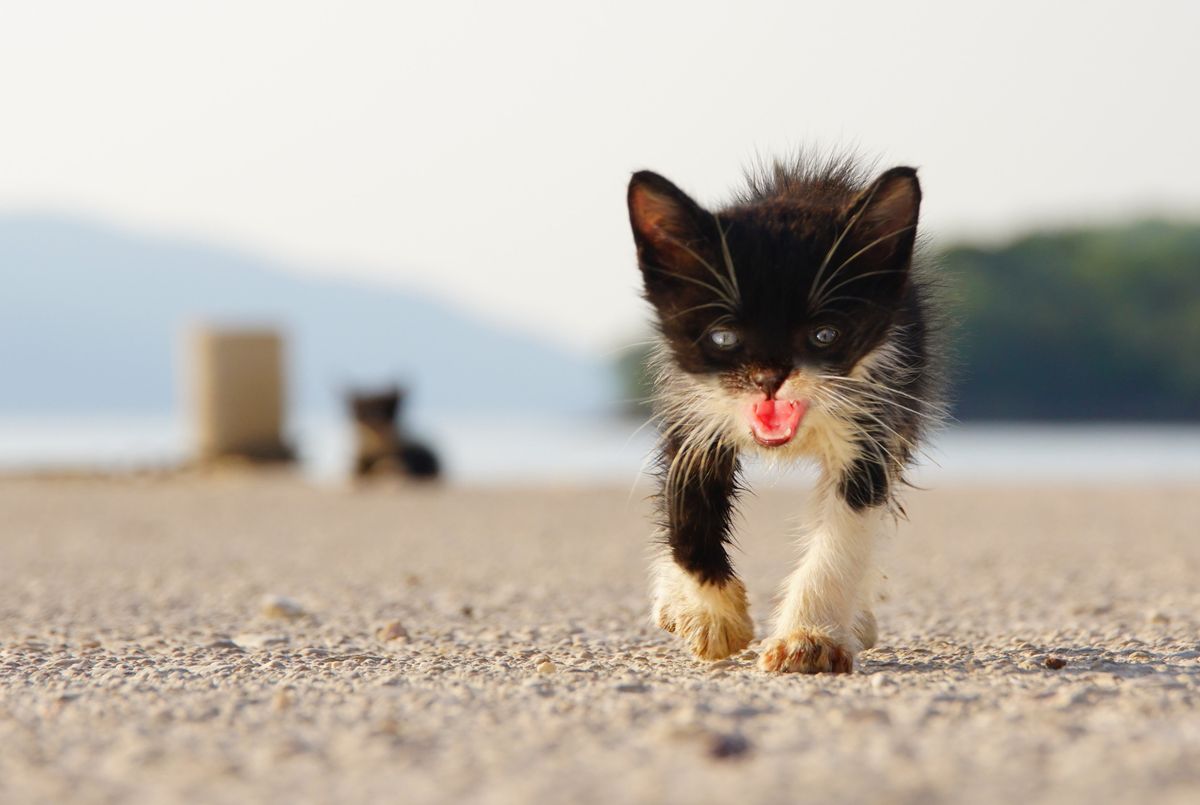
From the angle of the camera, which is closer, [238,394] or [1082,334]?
[238,394]

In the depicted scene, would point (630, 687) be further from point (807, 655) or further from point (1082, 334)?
point (1082, 334)

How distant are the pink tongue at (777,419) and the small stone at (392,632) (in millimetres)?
1875

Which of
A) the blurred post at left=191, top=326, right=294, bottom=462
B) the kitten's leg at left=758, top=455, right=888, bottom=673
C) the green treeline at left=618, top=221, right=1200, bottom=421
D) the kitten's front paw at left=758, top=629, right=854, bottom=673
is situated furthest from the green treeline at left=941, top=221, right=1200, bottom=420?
the kitten's front paw at left=758, top=629, right=854, bottom=673

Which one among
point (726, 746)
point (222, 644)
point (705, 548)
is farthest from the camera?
point (222, 644)

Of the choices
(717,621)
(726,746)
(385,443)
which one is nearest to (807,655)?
(717,621)

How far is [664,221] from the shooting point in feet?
13.4

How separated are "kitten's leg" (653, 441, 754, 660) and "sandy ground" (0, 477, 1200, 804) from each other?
0.11 metres

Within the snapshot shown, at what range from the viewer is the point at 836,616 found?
4.05m

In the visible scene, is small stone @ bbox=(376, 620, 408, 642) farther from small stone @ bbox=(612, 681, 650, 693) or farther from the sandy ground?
small stone @ bbox=(612, 681, 650, 693)

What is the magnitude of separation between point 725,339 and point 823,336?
28 centimetres

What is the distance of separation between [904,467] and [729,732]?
1848 mm

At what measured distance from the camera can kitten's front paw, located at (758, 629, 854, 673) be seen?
3953 millimetres

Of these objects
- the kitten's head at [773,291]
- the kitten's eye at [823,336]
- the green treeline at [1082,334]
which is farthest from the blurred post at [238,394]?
the green treeline at [1082,334]

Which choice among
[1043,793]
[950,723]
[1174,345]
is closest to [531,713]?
[950,723]
